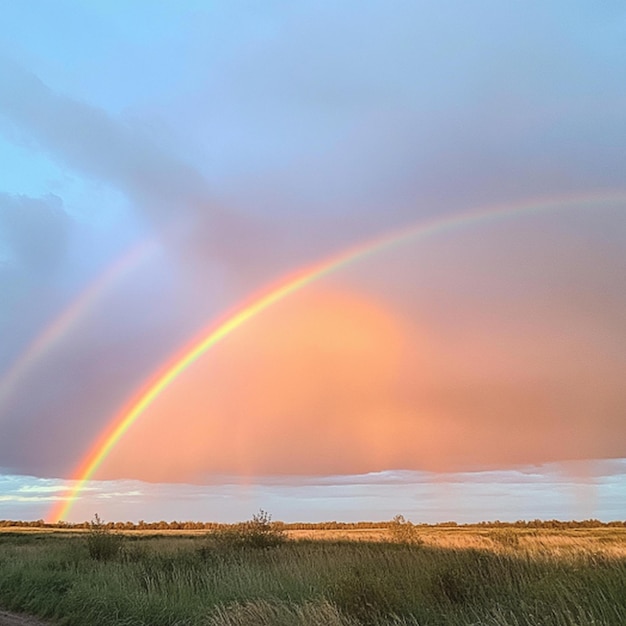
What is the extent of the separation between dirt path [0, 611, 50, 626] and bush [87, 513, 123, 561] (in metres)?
12.3

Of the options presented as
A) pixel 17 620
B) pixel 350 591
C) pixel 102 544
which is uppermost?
pixel 102 544

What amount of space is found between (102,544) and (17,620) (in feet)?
48.2

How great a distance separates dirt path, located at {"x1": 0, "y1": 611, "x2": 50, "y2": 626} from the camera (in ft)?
55.9

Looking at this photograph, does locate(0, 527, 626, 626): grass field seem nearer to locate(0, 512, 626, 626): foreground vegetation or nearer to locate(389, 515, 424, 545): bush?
locate(0, 512, 626, 626): foreground vegetation

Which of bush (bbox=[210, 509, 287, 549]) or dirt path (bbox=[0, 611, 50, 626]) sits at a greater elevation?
bush (bbox=[210, 509, 287, 549])

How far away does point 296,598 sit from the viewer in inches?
590

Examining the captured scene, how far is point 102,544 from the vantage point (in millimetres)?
32062

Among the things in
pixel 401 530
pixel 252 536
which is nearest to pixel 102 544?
pixel 252 536

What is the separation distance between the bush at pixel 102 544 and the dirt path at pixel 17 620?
12274 mm

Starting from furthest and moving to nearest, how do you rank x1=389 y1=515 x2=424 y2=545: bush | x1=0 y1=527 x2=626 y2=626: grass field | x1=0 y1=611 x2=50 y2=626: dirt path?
x1=389 y1=515 x2=424 y2=545: bush < x1=0 y1=611 x2=50 y2=626: dirt path < x1=0 y1=527 x2=626 y2=626: grass field

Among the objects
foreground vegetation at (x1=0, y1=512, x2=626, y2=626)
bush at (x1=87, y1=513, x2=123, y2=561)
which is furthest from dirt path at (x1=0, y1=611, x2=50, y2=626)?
bush at (x1=87, y1=513, x2=123, y2=561)

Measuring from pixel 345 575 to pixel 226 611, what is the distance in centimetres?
253

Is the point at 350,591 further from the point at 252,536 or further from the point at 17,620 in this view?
the point at 252,536

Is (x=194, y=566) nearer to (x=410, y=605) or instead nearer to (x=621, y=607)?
(x=410, y=605)
